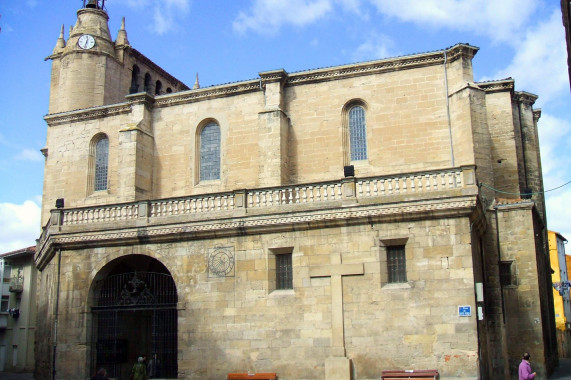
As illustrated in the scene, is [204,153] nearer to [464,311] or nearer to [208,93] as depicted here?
[208,93]

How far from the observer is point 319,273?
57.0 ft

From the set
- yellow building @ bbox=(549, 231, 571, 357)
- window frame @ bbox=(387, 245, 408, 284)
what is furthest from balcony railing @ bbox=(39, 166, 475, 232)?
yellow building @ bbox=(549, 231, 571, 357)

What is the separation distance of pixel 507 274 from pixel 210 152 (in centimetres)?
1240

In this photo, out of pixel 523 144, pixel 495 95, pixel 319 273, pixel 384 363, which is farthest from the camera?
pixel 523 144

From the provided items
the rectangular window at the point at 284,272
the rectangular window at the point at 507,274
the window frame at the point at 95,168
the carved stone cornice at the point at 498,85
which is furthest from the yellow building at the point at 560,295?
the window frame at the point at 95,168

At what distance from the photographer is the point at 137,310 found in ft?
64.1

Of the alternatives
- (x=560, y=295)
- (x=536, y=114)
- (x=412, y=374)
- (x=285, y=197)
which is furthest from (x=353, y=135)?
(x=560, y=295)

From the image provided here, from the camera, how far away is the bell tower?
31.0 meters

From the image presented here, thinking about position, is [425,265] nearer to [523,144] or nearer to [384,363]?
[384,363]

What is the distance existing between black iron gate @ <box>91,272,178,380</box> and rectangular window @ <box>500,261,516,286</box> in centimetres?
1085

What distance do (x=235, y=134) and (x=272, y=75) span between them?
9.24 feet

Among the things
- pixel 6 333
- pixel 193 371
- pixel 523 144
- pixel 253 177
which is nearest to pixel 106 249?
pixel 193 371

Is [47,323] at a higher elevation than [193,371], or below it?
higher

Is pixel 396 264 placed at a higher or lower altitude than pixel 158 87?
lower
